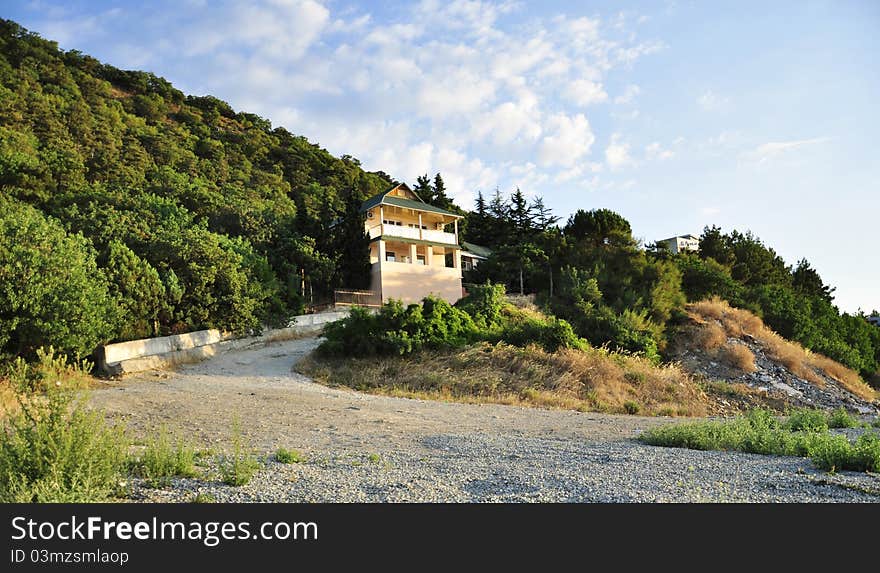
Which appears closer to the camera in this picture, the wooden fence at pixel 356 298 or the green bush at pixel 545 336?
the green bush at pixel 545 336

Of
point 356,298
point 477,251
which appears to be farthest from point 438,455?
point 477,251

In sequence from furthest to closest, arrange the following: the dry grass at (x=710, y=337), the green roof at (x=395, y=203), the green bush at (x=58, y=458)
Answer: the green roof at (x=395, y=203), the dry grass at (x=710, y=337), the green bush at (x=58, y=458)

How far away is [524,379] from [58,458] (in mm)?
13177

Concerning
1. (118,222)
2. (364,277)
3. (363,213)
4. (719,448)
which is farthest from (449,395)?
(363,213)

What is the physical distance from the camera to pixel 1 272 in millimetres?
12703

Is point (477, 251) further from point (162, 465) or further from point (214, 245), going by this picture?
point (162, 465)

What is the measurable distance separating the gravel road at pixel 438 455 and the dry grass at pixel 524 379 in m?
1.44

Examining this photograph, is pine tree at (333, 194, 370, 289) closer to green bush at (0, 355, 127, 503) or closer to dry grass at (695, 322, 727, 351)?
dry grass at (695, 322, 727, 351)

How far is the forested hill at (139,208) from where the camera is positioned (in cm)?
1372

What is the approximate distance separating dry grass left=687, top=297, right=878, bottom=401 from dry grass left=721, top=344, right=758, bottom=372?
1.09 meters

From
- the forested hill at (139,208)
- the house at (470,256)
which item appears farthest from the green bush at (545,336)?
the house at (470,256)

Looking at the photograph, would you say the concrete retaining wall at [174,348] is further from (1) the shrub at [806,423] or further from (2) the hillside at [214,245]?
(1) the shrub at [806,423]
